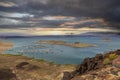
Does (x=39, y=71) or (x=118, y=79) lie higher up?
(x=118, y=79)

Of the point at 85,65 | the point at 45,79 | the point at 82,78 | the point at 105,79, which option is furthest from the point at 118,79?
the point at 45,79

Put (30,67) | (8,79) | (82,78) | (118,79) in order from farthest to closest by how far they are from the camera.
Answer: (30,67)
(8,79)
(82,78)
(118,79)

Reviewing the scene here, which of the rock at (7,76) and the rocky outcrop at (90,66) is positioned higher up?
the rocky outcrop at (90,66)

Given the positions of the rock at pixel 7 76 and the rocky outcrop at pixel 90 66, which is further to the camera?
the rock at pixel 7 76

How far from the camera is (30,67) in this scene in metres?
67.4

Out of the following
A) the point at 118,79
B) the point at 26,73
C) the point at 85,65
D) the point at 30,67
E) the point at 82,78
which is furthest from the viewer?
the point at 30,67

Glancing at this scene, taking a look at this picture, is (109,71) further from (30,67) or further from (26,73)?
(30,67)

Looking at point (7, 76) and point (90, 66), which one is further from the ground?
point (90, 66)

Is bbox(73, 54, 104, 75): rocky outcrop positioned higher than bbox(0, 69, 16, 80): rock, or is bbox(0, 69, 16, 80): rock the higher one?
bbox(73, 54, 104, 75): rocky outcrop

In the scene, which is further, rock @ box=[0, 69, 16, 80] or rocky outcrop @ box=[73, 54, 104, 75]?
rock @ box=[0, 69, 16, 80]

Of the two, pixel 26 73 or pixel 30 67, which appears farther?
pixel 30 67

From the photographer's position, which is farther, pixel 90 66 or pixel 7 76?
pixel 7 76

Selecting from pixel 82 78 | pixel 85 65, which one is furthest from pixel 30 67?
pixel 82 78

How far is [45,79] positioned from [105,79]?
32.8 meters
